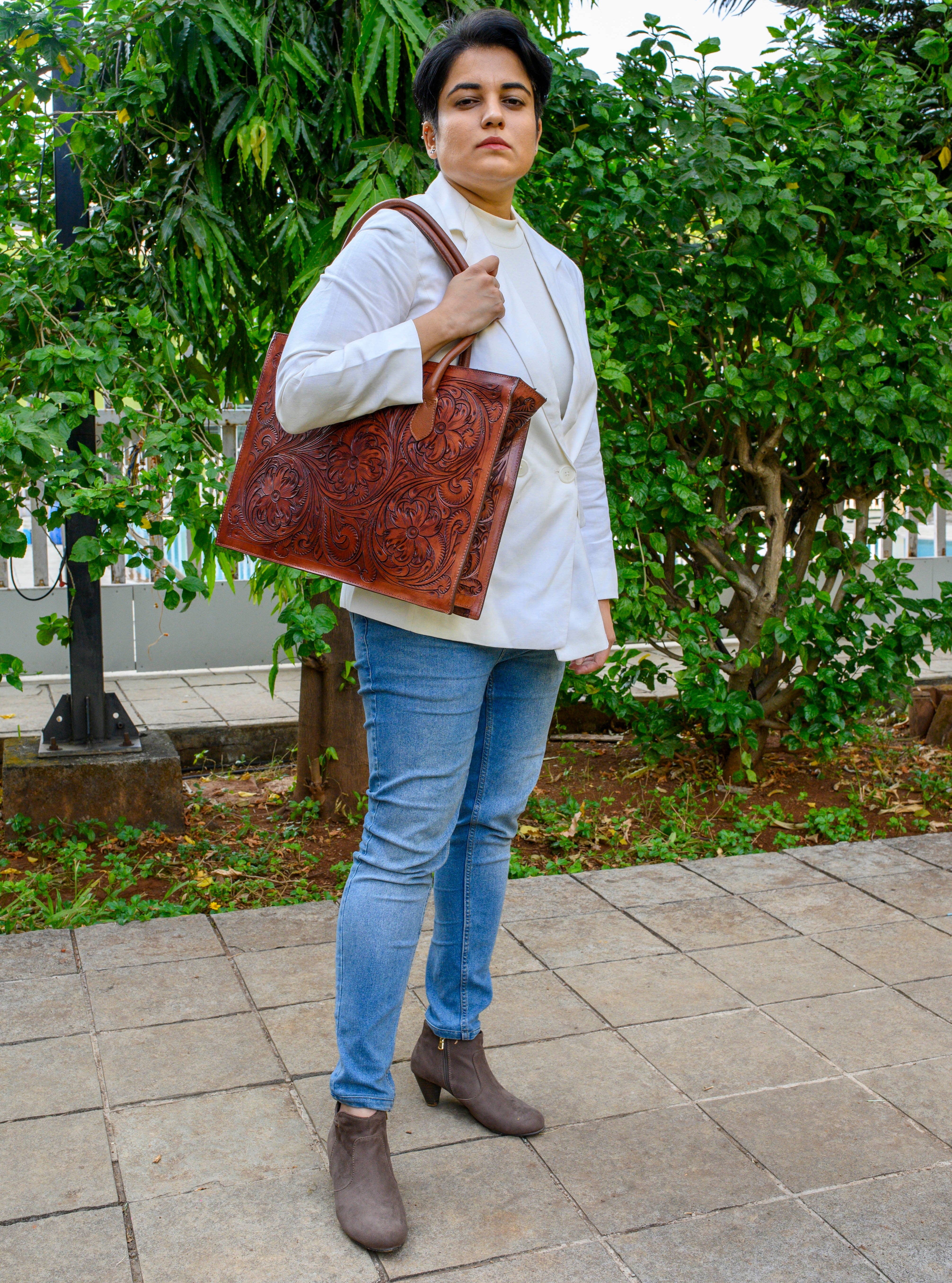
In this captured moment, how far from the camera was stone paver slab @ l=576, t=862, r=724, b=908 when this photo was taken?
363 centimetres

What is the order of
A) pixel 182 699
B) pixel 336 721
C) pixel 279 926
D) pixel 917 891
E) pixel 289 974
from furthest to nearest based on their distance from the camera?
pixel 182 699, pixel 336 721, pixel 917 891, pixel 279 926, pixel 289 974

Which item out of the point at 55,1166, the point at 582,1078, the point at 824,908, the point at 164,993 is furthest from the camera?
the point at 824,908

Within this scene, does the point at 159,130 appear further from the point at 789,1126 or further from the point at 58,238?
the point at 789,1126

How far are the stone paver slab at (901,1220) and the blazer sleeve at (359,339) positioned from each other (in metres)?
1.57

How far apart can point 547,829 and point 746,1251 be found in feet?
7.80

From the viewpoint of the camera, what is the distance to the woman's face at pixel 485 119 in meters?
2.02

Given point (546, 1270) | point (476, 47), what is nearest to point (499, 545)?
point (476, 47)

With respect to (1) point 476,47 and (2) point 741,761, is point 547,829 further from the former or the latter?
(1) point 476,47

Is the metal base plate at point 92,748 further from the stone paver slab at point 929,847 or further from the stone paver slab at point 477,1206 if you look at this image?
the stone paver slab at point 929,847

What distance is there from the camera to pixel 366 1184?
6.61ft

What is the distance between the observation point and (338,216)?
3562mm

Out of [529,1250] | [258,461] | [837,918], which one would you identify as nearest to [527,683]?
[258,461]

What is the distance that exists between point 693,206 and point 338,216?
1323mm

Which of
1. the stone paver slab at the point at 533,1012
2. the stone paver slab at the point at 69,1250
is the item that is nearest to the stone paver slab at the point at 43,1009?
the stone paver slab at the point at 69,1250
